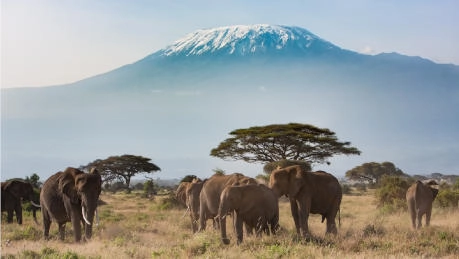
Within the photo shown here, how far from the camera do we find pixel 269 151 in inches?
2099

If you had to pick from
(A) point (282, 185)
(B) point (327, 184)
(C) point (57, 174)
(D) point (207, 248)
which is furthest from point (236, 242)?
(C) point (57, 174)

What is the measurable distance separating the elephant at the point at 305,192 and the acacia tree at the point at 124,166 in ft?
166

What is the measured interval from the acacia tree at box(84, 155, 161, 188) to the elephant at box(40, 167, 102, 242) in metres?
49.5

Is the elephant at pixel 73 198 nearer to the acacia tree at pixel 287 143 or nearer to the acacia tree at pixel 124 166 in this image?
the acacia tree at pixel 287 143

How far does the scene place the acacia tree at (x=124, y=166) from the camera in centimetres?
6675

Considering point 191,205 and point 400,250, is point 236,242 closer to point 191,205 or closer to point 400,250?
point 400,250

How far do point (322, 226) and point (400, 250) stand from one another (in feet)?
24.8

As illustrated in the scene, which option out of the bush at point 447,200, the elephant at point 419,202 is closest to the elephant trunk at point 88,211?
the elephant at point 419,202

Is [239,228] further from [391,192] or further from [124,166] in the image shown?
[124,166]

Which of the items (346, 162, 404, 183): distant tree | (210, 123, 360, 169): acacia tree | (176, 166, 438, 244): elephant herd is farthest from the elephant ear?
(346, 162, 404, 183): distant tree

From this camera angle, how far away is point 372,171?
243 feet

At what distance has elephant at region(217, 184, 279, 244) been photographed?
1432 centimetres

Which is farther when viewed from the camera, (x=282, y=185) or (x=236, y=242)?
(x=282, y=185)

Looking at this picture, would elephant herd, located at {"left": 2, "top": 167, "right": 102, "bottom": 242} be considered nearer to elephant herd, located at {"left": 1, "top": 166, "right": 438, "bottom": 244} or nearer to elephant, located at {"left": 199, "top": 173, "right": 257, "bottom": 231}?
elephant herd, located at {"left": 1, "top": 166, "right": 438, "bottom": 244}
